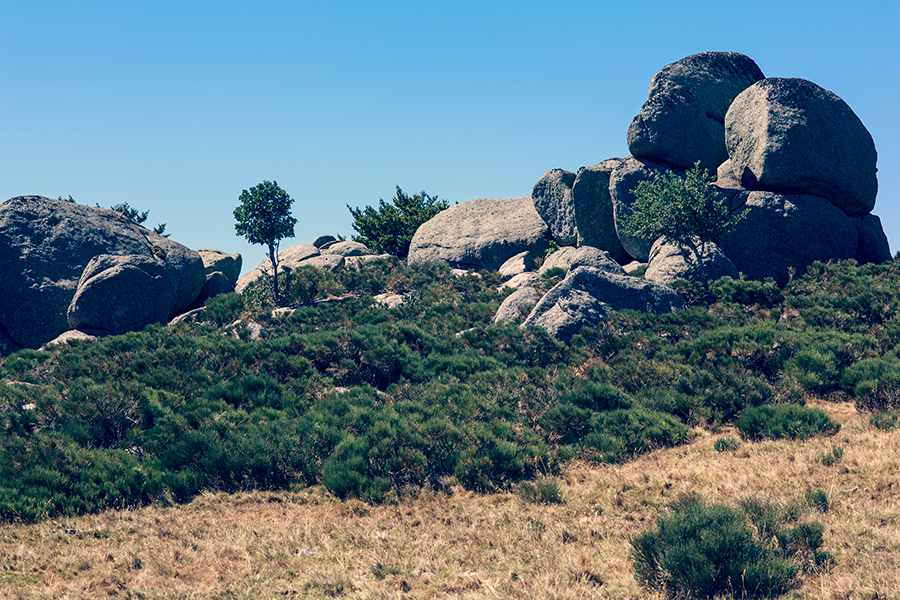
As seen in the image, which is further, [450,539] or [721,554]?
[450,539]

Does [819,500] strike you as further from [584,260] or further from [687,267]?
[584,260]

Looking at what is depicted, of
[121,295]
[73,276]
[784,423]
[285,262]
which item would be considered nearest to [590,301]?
[784,423]

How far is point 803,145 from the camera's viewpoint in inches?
1345

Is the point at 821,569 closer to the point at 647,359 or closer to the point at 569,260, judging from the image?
the point at 647,359

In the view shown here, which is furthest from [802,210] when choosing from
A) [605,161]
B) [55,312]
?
[55,312]

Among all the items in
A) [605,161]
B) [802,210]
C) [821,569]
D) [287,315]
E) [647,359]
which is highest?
[605,161]

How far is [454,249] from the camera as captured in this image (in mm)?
46906

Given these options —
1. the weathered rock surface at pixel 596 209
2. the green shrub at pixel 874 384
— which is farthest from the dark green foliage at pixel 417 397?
the weathered rock surface at pixel 596 209

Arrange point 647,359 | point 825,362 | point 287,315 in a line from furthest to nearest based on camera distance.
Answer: point 287,315 < point 647,359 < point 825,362

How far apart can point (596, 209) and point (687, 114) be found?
801 centimetres

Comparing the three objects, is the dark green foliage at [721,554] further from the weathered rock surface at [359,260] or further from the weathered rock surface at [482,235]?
the weathered rock surface at [359,260]

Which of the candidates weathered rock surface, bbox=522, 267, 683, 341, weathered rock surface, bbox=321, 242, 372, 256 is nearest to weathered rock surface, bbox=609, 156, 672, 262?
weathered rock surface, bbox=522, 267, 683, 341

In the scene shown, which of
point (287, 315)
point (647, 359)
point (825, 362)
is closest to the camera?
point (825, 362)

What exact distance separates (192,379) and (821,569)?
1723cm
